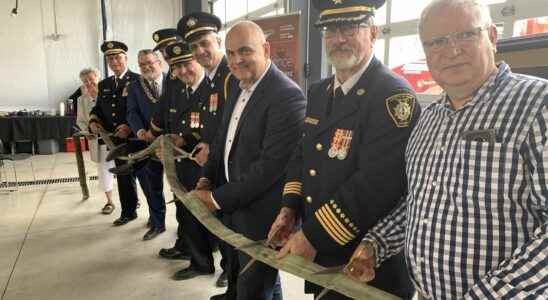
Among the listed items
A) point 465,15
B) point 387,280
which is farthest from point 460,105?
point 387,280

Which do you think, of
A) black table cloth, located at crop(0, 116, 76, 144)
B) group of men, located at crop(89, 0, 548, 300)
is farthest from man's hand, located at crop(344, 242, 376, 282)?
black table cloth, located at crop(0, 116, 76, 144)

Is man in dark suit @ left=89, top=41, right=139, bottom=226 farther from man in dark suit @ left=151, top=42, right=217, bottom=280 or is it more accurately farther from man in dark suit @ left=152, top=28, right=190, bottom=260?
man in dark suit @ left=151, top=42, right=217, bottom=280

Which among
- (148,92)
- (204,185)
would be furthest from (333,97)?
(148,92)

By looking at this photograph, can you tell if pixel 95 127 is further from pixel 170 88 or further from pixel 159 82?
pixel 170 88

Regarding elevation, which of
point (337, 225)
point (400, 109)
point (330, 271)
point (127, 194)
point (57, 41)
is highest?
point (57, 41)

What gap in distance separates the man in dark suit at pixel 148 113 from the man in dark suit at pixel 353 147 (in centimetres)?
202

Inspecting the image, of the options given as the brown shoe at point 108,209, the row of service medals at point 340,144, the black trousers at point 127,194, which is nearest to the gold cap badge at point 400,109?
the row of service medals at point 340,144

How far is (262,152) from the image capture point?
1.70m

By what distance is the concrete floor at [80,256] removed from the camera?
2709 mm

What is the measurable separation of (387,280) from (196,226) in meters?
1.68

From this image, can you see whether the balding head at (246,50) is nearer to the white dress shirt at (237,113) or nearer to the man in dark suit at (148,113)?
the white dress shirt at (237,113)

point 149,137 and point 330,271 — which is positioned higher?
point 149,137

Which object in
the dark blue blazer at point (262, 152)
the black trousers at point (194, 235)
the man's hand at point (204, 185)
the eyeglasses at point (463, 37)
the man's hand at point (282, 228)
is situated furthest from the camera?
the black trousers at point (194, 235)

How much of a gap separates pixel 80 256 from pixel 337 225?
9.33 feet
